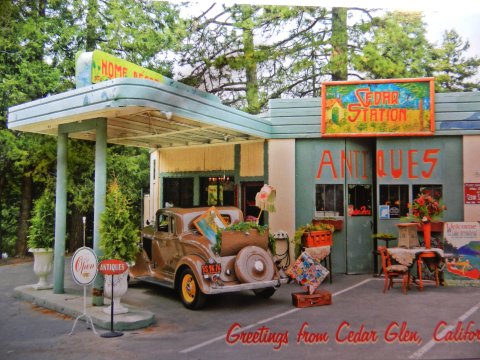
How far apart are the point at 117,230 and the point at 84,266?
669mm

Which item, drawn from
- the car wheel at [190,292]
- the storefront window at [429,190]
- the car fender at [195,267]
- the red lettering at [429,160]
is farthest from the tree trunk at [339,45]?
the car wheel at [190,292]

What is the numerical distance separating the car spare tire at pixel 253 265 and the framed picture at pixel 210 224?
561mm

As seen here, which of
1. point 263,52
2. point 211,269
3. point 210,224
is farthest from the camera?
point 263,52

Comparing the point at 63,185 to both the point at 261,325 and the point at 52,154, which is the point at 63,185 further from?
the point at 261,325

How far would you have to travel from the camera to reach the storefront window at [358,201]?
380 inches

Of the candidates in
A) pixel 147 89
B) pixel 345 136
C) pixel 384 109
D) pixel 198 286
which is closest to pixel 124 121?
pixel 147 89

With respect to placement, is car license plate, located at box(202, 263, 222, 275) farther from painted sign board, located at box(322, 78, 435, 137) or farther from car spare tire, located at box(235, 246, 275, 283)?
painted sign board, located at box(322, 78, 435, 137)

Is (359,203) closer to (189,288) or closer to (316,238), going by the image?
(316,238)

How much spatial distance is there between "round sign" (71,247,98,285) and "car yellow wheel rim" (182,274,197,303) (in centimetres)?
161

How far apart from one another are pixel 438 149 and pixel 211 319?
5.98 m

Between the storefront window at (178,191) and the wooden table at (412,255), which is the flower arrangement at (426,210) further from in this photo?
the storefront window at (178,191)

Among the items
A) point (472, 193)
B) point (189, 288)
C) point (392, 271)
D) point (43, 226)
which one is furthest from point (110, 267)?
point (472, 193)

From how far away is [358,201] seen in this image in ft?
31.8

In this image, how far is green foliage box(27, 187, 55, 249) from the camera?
7629 mm
